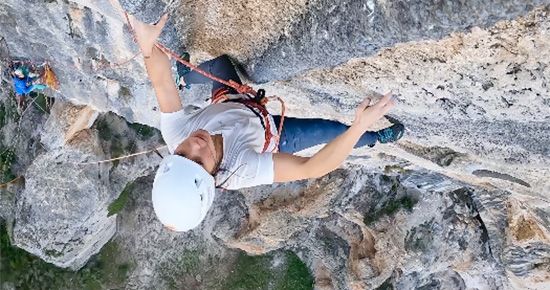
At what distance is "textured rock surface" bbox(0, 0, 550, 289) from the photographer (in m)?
2.39

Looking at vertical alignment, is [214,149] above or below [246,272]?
above

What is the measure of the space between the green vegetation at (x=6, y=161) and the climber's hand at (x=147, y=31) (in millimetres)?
5378

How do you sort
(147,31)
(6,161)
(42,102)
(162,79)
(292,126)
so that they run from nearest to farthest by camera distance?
(147,31), (162,79), (292,126), (42,102), (6,161)

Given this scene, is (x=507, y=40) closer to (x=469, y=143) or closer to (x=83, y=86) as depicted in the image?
(x=469, y=143)

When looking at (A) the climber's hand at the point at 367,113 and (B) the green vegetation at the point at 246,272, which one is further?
(B) the green vegetation at the point at 246,272

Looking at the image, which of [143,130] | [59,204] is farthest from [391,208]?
[59,204]

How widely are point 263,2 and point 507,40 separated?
131 centimetres

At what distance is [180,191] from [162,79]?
0.74 m

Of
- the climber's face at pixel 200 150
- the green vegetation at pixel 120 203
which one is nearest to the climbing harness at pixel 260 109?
the climber's face at pixel 200 150

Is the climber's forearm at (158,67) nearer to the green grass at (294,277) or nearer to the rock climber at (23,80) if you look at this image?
the rock climber at (23,80)

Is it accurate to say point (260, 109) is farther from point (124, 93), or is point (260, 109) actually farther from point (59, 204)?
point (59, 204)

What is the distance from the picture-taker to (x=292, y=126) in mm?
3637

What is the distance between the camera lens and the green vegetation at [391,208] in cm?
702

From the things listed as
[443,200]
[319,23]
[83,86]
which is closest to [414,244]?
[443,200]
